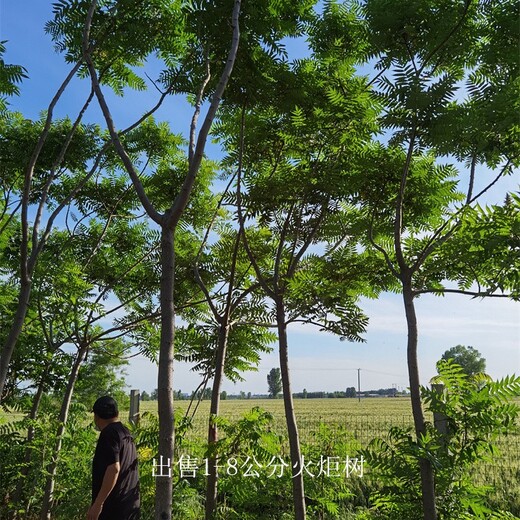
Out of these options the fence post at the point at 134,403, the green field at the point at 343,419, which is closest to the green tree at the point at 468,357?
the green field at the point at 343,419

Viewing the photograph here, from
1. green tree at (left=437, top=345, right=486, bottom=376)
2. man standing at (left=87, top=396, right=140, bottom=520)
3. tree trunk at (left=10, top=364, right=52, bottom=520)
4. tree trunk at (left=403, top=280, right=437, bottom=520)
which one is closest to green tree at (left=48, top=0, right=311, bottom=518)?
man standing at (left=87, top=396, right=140, bottom=520)

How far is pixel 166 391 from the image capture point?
9.82 feet

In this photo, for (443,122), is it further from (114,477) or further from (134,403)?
(134,403)

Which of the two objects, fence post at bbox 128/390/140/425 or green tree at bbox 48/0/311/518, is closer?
green tree at bbox 48/0/311/518

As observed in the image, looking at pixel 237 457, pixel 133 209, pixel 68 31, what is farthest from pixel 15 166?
pixel 237 457

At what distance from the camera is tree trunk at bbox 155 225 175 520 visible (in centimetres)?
284

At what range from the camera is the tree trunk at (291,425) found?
4.50 m

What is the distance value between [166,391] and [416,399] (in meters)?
2.12

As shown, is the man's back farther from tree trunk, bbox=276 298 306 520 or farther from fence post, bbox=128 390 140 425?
fence post, bbox=128 390 140 425

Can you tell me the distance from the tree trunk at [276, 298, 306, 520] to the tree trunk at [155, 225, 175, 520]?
193cm

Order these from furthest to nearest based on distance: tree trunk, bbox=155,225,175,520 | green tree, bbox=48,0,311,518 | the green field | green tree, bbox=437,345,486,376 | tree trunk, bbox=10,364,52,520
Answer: green tree, bbox=437,345,486,376
the green field
tree trunk, bbox=10,364,52,520
green tree, bbox=48,0,311,518
tree trunk, bbox=155,225,175,520

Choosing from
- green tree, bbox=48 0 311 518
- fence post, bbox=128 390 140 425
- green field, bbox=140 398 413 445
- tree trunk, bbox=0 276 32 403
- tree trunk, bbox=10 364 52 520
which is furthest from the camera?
green field, bbox=140 398 413 445

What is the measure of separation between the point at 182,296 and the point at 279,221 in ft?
8.13

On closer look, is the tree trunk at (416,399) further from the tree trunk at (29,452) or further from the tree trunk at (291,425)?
the tree trunk at (29,452)
